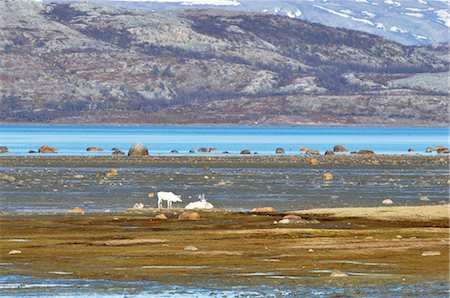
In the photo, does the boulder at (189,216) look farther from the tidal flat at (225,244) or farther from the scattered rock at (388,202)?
the scattered rock at (388,202)

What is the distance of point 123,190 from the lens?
5078cm

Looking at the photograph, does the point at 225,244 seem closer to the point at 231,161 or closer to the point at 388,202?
the point at 388,202

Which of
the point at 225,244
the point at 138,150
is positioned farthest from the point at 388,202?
the point at 138,150

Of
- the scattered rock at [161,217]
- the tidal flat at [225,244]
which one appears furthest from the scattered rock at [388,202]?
the scattered rock at [161,217]

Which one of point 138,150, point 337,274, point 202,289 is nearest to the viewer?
point 202,289

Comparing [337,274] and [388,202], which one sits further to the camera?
[388,202]

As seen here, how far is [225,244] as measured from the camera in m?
26.2

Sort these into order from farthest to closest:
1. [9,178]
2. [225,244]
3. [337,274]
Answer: [9,178]
[225,244]
[337,274]

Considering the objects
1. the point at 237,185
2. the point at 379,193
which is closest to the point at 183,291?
the point at 379,193

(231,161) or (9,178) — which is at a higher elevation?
(9,178)

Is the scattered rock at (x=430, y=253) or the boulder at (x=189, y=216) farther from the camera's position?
the boulder at (x=189, y=216)

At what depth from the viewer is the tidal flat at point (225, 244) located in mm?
20375

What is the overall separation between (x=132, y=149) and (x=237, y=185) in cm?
3947

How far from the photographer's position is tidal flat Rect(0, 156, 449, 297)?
2038 centimetres
